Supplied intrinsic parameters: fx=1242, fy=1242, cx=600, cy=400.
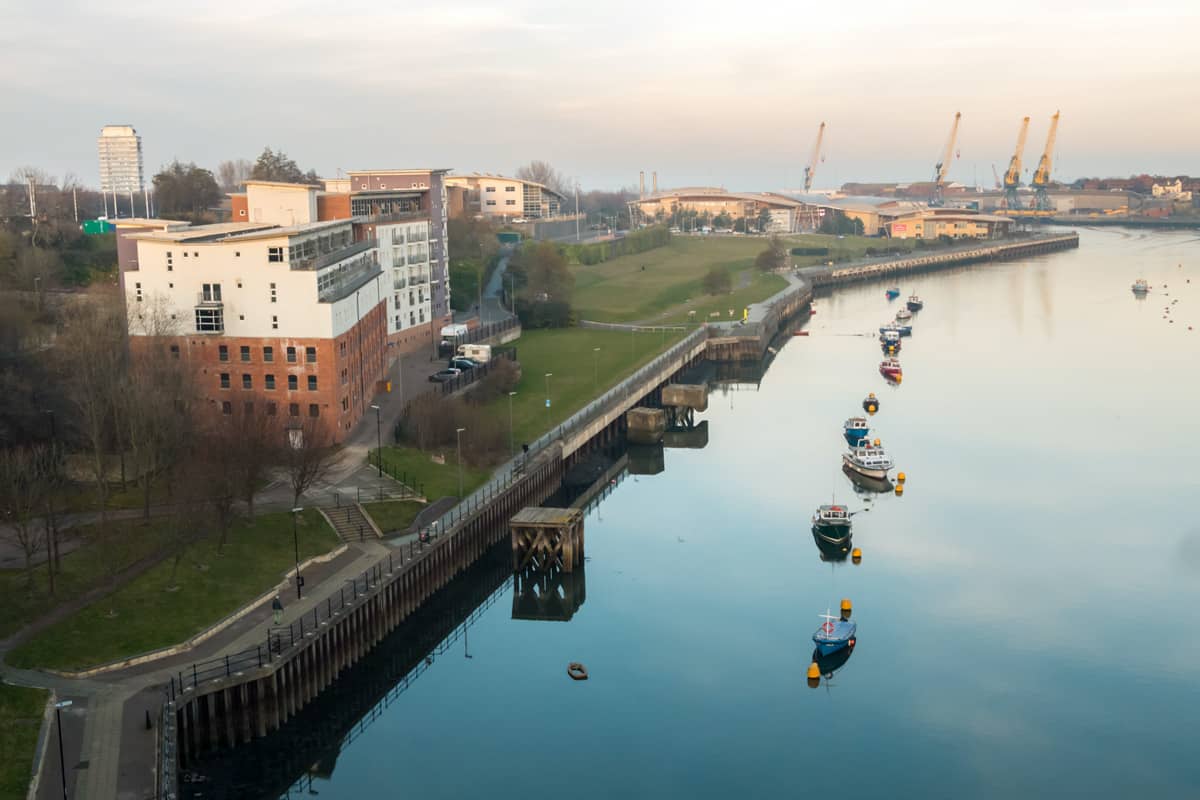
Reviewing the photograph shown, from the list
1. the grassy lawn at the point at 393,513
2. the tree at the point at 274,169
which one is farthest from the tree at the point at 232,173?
the grassy lawn at the point at 393,513

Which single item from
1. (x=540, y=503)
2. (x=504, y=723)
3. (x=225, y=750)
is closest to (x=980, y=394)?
(x=540, y=503)

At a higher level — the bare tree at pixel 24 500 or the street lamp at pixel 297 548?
the bare tree at pixel 24 500

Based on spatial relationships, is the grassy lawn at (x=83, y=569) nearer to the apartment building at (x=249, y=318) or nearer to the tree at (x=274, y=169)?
the apartment building at (x=249, y=318)

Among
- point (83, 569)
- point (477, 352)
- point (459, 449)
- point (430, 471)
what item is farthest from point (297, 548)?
point (477, 352)

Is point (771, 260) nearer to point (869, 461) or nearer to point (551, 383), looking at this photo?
point (551, 383)

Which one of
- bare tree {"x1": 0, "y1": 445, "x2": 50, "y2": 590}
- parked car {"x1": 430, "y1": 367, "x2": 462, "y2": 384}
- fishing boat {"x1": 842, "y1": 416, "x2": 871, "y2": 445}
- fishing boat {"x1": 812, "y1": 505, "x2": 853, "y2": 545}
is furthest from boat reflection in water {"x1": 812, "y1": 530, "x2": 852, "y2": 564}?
bare tree {"x1": 0, "y1": 445, "x2": 50, "y2": 590}

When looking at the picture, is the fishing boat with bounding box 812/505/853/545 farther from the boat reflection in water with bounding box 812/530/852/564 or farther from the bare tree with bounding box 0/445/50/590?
the bare tree with bounding box 0/445/50/590

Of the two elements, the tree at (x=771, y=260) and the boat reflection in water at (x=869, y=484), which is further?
the tree at (x=771, y=260)

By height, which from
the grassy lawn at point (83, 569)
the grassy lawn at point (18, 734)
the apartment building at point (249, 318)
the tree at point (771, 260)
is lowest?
the grassy lawn at point (18, 734)

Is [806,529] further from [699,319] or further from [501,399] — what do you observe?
[699,319]
